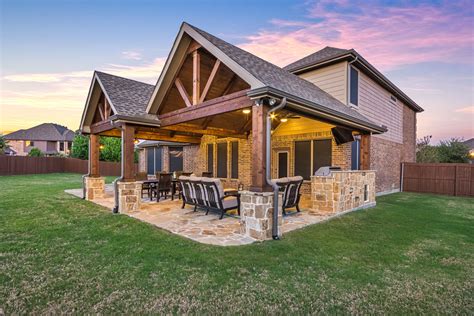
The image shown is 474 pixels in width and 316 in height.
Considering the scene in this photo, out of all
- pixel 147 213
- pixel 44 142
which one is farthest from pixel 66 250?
pixel 44 142

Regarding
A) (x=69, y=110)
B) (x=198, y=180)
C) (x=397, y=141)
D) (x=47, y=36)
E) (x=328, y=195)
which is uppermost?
(x=47, y=36)

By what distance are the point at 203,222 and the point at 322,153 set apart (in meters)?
6.10

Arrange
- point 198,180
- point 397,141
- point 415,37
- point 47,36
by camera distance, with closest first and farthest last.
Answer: point 198,180 → point 415,37 → point 47,36 → point 397,141

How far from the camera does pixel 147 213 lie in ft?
23.5

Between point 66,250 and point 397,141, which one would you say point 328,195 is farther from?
point 397,141

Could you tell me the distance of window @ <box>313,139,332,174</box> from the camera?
966cm

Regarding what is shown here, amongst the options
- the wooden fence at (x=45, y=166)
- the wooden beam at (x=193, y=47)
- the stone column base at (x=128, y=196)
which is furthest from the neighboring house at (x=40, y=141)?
the wooden beam at (x=193, y=47)

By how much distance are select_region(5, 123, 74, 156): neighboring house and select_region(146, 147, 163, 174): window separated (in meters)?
32.6

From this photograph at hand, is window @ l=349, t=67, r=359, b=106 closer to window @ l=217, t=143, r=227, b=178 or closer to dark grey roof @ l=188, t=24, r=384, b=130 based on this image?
dark grey roof @ l=188, t=24, r=384, b=130

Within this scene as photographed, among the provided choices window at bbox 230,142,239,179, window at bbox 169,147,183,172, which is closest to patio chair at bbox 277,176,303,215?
window at bbox 230,142,239,179

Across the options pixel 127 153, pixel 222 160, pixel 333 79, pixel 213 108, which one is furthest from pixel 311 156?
pixel 127 153

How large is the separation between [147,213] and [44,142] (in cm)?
4600

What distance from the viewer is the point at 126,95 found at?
8367 millimetres

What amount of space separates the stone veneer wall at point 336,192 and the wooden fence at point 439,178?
7.99 meters
